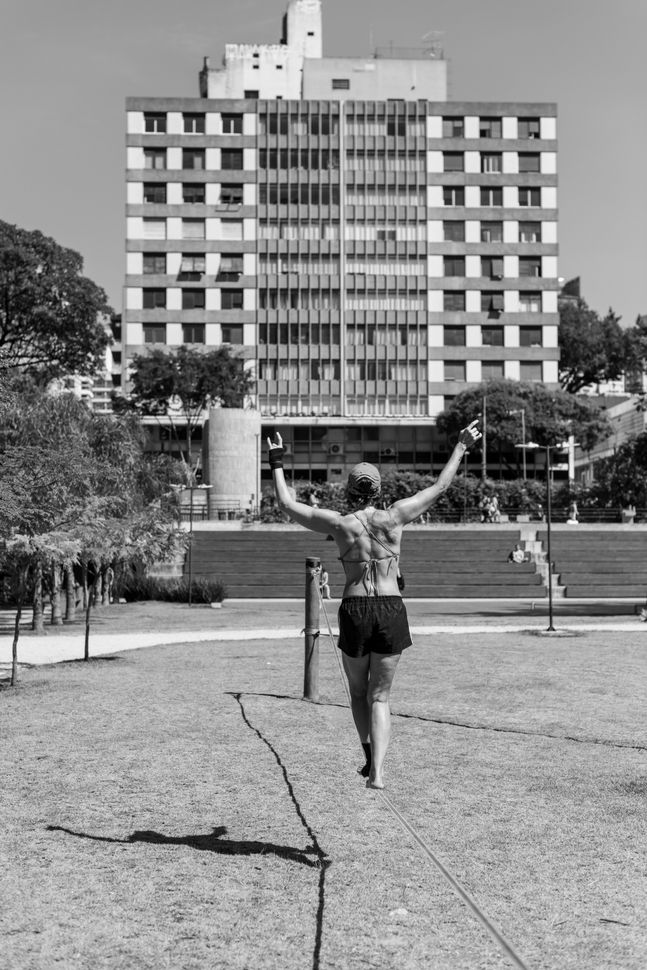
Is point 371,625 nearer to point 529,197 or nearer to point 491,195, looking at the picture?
point 491,195

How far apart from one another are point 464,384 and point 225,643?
236 feet

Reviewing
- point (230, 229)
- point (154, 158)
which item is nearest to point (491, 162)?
point (230, 229)

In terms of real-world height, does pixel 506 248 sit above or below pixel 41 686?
above

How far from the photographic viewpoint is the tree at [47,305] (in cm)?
5322

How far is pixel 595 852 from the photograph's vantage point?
6191 millimetres

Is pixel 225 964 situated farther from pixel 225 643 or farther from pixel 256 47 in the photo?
pixel 256 47

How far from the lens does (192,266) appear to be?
90500 mm

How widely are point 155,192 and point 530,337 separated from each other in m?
31.4

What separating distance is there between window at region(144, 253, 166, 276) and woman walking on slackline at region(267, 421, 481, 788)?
8622 centimetres

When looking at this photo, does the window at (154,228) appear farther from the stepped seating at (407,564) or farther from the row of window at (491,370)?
the stepped seating at (407,564)

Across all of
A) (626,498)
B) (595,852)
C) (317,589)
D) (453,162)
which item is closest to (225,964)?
(595,852)

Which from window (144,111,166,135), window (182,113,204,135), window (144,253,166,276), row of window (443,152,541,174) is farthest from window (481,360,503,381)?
window (144,111,166,135)

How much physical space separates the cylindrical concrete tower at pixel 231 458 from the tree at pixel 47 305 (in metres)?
6.59

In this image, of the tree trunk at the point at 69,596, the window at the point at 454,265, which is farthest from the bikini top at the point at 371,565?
the window at the point at 454,265
